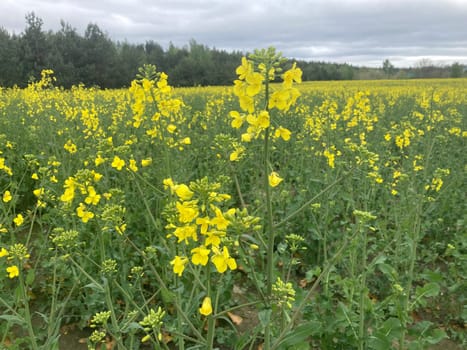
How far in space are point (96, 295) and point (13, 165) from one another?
149 inches

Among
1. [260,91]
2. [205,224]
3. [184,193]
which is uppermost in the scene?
[260,91]

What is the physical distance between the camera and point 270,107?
1.50m

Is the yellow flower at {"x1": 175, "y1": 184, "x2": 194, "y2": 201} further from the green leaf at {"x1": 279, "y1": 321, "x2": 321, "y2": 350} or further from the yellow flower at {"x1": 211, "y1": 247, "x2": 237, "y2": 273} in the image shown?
the green leaf at {"x1": 279, "y1": 321, "x2": 321, "y2": 350}

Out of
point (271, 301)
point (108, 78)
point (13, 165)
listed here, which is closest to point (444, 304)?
point (271, 301)

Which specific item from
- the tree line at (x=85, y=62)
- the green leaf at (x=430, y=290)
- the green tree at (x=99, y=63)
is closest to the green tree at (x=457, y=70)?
the tree line at (x=85, y=62)

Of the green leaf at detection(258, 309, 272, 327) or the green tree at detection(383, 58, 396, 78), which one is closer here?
the green leaf at detection(258, 309, 272, 327)

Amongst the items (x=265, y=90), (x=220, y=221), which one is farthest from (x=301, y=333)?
(x=265, y=90)

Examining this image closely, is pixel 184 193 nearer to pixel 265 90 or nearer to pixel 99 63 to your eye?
pixel 265 90

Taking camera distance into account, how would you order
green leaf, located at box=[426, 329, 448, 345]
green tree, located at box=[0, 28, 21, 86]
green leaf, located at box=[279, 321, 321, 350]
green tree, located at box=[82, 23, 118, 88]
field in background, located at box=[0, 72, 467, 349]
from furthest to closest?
green tree, located at box=[82, 23, 118, 88], green tree, located at box=[0, 28, 21, 86], green leaf, located at box=[426, 329, 448, 345], field in background, located at box=[0, 72, 467, 349], green leaf, located at box=[279, 321, 321, 350]

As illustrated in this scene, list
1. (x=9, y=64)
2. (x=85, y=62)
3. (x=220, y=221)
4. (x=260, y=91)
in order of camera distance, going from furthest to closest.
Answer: (x=85, y=62) → (x=9, y=64) → (x=260, y=91) → (x=220, y=221)

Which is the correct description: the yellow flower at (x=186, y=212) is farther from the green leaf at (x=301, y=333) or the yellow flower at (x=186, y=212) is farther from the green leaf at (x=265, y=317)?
the green leaf at (x=301, y=333)

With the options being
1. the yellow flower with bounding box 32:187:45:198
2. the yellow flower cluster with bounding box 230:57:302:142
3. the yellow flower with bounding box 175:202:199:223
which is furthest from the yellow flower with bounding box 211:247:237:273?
the yellow flower with bounding box 32:187:45:198

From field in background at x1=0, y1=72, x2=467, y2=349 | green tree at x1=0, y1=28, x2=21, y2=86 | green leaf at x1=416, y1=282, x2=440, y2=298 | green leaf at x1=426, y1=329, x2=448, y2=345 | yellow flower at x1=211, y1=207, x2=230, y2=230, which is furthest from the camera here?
green tree at x1=0, y1=28, x2=21, y2=86

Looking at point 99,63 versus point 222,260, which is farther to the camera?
point 99,63
